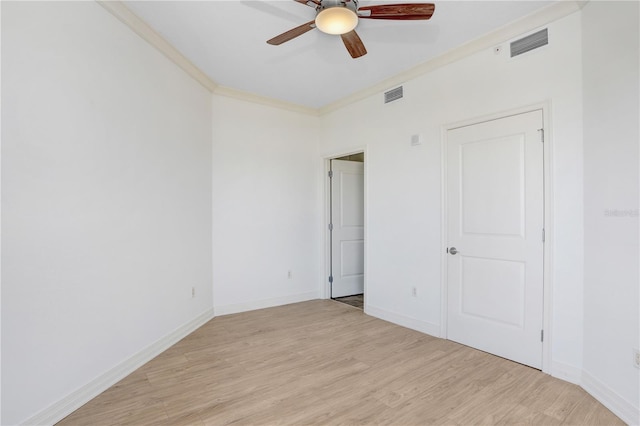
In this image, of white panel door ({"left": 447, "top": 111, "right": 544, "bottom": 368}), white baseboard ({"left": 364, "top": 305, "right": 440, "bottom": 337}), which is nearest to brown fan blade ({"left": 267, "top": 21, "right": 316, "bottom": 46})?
white panel door ({"left": 447, "top": 111, "right": 544, "bottom": 368})

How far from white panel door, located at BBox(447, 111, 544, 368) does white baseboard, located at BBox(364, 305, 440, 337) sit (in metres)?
0.18

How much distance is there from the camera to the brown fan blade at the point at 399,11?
79.3 inches

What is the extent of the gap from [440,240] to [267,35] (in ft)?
8.67

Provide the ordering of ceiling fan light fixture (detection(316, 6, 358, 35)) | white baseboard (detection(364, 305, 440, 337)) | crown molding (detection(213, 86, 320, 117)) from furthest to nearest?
1. crown molding (detection(213, 86, 320, 117))
2. white baseboard (detection(364, 305, 440, 337))
3. ceiling fan light fixture (detection(316, 6, 358, 35))

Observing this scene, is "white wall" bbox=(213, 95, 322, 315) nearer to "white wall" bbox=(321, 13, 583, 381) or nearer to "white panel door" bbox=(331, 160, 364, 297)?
"white panel door" bbox=(331, 160, 364, 297)

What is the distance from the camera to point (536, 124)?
8.54 feet

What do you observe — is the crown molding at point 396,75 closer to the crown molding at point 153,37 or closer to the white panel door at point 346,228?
the crown molding at point 153,37

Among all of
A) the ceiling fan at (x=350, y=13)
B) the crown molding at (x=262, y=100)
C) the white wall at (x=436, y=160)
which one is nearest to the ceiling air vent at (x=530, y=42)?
the white wall at (x=436, y=160)

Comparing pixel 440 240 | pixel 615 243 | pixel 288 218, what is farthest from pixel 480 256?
pixel 288 218

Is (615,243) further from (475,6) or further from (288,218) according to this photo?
(288,218)

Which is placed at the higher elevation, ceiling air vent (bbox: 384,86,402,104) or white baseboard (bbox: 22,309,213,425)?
ceiling air vent (bbox: 384,86,402,104)

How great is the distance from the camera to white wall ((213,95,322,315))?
416cm

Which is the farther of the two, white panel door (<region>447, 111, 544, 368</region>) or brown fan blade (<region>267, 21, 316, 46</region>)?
white panel door (<region>447, 111, 544, 368</region>)

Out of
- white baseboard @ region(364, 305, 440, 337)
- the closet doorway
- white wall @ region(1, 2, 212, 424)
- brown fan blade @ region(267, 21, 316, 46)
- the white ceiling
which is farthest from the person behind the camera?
the closet doorway
